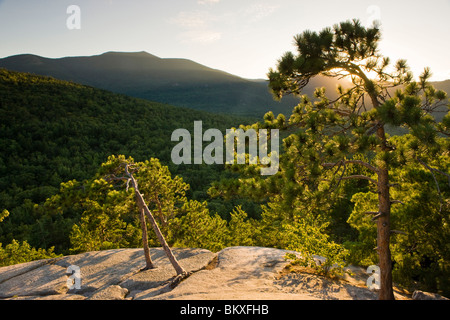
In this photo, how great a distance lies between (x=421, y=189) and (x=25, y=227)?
3805cm

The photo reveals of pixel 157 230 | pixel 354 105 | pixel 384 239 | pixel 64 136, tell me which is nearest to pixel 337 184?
pixel 384 239

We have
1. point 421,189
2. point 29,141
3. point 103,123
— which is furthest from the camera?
point 103,123

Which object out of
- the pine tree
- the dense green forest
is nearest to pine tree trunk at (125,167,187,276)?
the dense green forest

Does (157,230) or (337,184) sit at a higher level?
(337,184)

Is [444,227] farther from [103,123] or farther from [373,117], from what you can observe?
[103,123]

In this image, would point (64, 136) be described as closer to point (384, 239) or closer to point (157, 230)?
point (157, 230)

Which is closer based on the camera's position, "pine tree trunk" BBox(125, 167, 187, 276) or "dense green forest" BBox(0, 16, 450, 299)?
"dense green forest" BBox(0, 16, 450, 299)

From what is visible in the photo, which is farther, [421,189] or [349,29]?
[421,189]

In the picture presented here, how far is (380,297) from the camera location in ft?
17.6

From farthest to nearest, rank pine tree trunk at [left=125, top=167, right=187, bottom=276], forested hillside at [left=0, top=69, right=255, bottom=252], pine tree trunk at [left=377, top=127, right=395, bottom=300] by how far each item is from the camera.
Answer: forested hillside at [left=0, top=69, right=255, bottom=252] → pine tree trunk at [left=125, top=167, right=187, bottom=276] → pine tree trunk at [left=377, top=127, right=395, bottom=300]

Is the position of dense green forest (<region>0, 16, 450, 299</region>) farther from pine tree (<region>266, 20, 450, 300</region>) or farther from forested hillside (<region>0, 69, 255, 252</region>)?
forested hillside (<region>0, 69, 255, 252</region>)

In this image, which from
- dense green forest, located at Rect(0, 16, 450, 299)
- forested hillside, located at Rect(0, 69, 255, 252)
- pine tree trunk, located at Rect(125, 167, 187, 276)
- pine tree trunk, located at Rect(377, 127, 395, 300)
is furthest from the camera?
forested hillside, located at Rect(0, 69, 255, 252)
